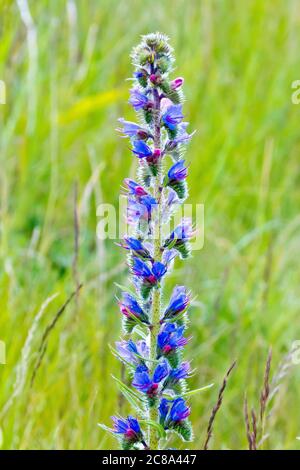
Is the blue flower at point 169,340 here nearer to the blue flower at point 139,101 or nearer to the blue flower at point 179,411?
the blue flower at point 179,411

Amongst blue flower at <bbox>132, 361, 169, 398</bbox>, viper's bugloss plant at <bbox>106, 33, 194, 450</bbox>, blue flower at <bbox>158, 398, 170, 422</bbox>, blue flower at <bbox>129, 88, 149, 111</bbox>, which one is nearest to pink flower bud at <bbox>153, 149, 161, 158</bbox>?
viper's bugloss plant at <bbox>106, 33, 194, 450</bbox>

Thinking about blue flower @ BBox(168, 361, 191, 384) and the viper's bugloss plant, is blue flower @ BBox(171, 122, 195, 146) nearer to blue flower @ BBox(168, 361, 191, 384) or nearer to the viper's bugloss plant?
the viper's bugloss plant

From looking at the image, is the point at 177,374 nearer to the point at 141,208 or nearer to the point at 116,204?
the point at 141,208

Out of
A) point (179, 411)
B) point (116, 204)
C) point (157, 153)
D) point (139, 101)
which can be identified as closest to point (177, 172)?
point (157, 153)

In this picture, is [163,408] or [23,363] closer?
[163,408]

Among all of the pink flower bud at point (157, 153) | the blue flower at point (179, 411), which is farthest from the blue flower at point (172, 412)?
the pink flower bud at point (157, 153)
